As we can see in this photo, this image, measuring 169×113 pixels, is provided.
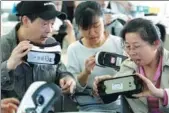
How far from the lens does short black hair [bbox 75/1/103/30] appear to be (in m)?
1.27

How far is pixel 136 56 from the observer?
1009mm

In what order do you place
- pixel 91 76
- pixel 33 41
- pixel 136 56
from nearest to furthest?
pixel 136 56 → pixel 33 41 → pixel 91 76

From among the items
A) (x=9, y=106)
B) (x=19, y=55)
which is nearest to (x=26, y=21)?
(x=19, y=55)

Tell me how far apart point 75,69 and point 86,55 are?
74mm

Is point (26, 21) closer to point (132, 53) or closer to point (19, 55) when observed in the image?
point (19, 55)

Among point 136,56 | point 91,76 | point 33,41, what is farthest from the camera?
point 91,76

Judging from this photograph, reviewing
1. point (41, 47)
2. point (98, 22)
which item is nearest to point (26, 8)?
point (41, 47)

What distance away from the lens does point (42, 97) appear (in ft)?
2.15

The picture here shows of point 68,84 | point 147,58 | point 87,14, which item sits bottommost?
point 68,84

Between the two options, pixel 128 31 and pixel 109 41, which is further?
pixel 109 41

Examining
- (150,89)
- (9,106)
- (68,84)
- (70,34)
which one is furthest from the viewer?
(70,34)

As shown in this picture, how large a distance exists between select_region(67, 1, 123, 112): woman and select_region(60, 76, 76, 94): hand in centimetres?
8

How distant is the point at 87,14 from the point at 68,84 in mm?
315

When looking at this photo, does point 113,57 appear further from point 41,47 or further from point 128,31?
point 41,47
